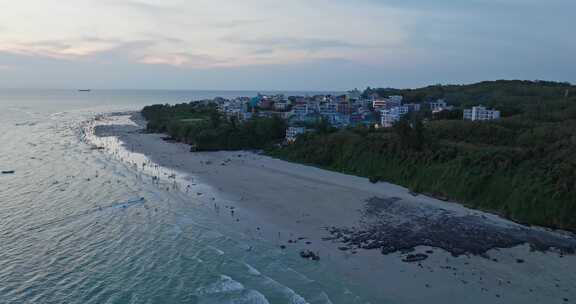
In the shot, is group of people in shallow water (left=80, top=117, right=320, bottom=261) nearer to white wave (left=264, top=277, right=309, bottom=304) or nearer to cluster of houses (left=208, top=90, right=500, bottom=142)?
white wave (left=264, top=277, right=309, bottom=304)

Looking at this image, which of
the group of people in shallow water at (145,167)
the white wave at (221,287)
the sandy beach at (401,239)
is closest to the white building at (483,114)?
the sandy beach at (401,239)

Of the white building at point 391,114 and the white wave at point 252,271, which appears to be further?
A: the white building at point 391,114

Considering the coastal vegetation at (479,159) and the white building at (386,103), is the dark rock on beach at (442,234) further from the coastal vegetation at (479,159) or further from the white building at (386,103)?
the white building at (386,103)

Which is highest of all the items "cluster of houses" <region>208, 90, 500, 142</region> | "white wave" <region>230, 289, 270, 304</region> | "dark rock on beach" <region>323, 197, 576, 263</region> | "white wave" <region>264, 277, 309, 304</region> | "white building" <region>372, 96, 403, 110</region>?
"white building" <region>372, 96, 403, 110</region>

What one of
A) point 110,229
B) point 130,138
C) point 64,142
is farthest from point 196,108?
point 110,229

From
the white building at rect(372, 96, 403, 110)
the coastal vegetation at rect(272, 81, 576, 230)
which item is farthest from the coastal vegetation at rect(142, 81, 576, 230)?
the white building at rect(372, 96, 403, 110)

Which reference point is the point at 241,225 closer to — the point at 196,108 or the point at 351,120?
the point at 351,120
